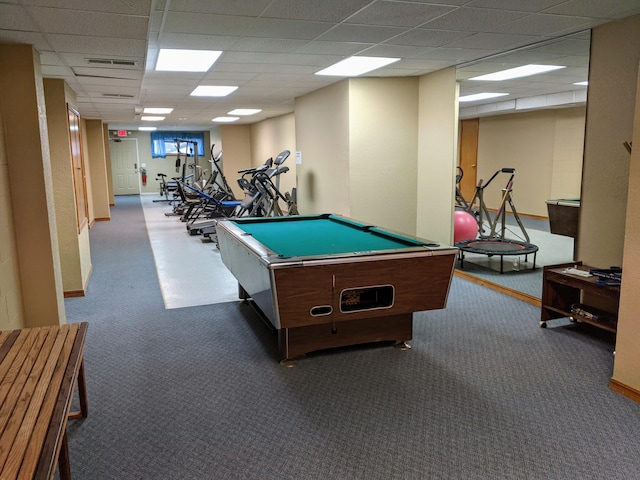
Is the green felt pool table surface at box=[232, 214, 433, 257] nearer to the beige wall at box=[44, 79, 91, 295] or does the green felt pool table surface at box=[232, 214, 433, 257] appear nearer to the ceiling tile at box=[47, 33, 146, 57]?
the ceiling tile at box=[47, 33, 146, 57]

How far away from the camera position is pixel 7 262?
3318mm

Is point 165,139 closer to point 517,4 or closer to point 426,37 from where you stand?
point 426,37

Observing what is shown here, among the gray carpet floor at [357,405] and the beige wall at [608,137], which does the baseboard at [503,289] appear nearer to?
the gray carpet floor at [357,405]

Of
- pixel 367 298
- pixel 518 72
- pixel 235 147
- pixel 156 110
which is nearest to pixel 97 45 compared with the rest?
pixel 367 298

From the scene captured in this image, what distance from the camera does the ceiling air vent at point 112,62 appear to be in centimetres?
411

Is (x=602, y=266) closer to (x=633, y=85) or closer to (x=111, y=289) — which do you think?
(x=633, y=85)

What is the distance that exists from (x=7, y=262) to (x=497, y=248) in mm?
4892

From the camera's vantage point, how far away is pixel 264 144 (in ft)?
41.5

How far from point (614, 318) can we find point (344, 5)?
2.97 meters

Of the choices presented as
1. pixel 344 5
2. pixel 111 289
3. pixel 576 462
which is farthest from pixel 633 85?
pixel 111 289

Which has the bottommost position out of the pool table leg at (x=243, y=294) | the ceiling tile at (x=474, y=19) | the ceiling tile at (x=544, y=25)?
the pool table leg at (x=243, y=294)

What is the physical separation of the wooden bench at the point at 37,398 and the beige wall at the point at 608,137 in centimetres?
387

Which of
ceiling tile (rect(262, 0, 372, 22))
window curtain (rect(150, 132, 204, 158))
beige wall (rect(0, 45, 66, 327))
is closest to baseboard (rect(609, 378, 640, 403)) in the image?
ceiling tile (rect(262, 0, 372, 22))

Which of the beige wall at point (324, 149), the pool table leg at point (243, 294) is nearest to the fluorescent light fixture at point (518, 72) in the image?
the beige wall at point (324, 149)
